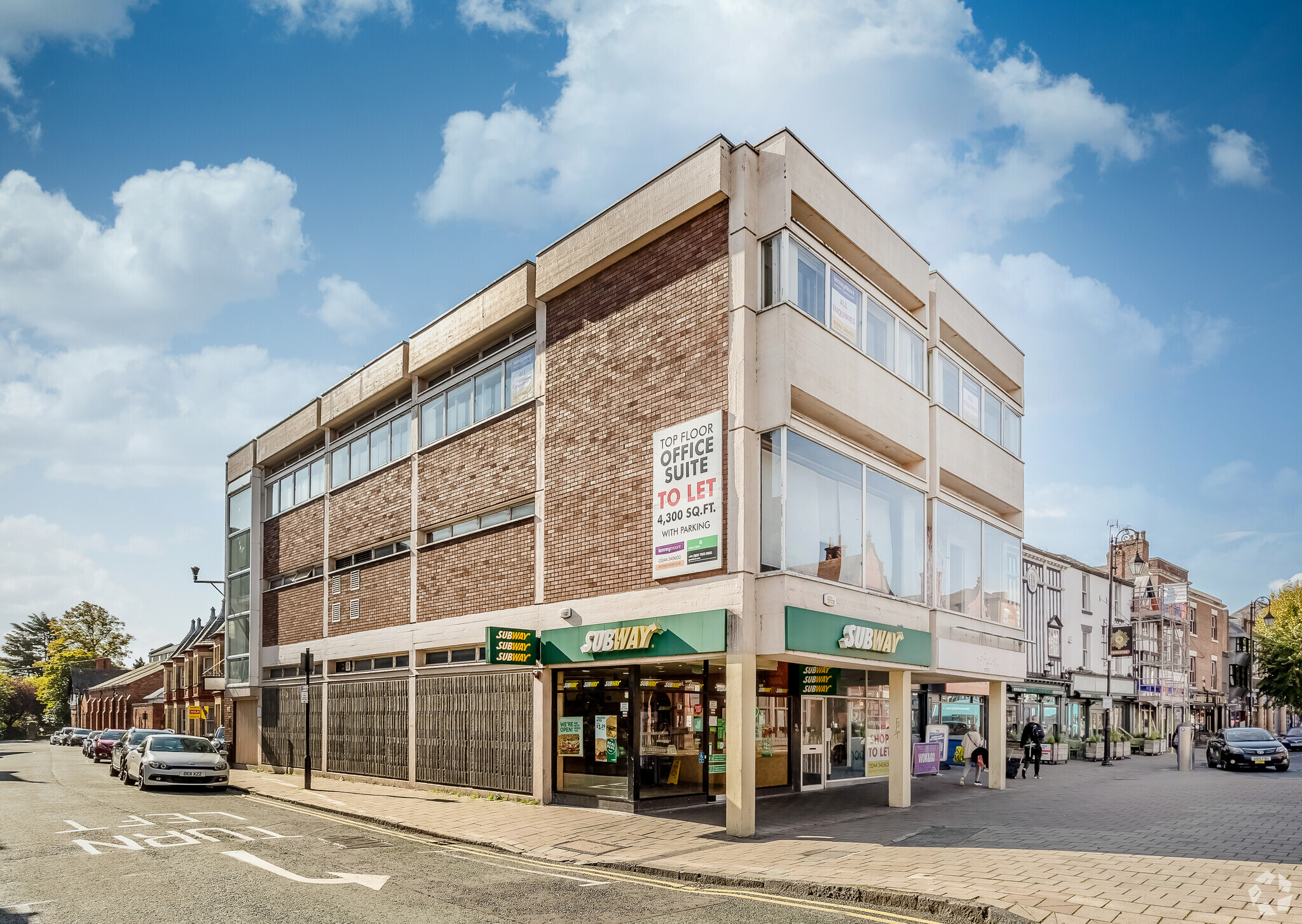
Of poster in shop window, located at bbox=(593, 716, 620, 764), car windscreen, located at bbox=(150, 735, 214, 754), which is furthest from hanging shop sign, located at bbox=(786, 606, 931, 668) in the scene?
car windscreen, located at bbox=(150, 735, 214, 754)

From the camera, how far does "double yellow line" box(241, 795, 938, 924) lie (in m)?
9.67

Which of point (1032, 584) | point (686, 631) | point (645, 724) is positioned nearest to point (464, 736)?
point (645, 724)

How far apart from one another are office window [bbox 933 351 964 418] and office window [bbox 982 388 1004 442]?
174 centimetres

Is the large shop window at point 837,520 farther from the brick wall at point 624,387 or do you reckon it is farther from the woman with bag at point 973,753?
the woman with bag at point 973,753

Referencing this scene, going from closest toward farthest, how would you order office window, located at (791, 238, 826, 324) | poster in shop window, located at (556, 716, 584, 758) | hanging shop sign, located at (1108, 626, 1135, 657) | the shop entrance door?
1. office window, located at (791, 238, 826, 324)
2. poster in shop window, located at (556, 716, 584, 758)
3. the shop entrance door
4. hanging shop sign, located at (1108, 626, 1135, 657)

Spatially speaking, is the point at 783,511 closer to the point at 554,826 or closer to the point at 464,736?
the point at 554,826

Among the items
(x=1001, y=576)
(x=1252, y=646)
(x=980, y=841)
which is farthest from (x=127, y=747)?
(x=1252, y=646)

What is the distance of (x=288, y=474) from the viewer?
34312mm

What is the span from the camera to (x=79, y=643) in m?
119

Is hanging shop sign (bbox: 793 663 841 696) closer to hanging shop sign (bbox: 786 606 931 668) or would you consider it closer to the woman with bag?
hanging shop sign (bbox: 786 606 931 668)

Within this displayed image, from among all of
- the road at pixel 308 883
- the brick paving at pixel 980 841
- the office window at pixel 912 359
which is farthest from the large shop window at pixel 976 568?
the road at pixel 308 883

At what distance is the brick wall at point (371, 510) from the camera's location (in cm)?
2642

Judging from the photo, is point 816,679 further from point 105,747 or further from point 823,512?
point 105,747

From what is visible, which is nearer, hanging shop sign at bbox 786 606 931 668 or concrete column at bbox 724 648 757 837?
concrete column at bbox 724 648 757 837
